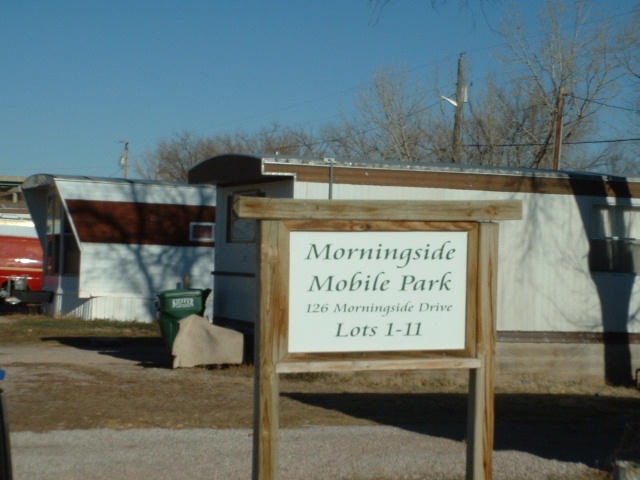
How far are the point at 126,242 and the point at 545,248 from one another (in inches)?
439

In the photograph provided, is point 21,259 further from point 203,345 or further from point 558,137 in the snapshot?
point 558,137

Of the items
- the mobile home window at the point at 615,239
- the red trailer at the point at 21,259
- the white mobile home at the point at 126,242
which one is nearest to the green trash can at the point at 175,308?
the mobile home window at the point at 615,239

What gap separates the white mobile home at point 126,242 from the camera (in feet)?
68.1

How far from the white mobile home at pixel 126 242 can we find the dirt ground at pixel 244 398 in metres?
6.28

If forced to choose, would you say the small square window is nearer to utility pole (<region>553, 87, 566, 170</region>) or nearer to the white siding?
the white siding

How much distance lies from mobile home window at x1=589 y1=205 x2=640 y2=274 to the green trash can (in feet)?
19.5

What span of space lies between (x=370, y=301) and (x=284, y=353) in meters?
0.59

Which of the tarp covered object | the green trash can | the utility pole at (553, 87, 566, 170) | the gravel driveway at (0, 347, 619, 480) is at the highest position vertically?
the utility pole at (553, 87, 566, 170)

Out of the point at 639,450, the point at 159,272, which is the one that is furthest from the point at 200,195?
the point at 639,450

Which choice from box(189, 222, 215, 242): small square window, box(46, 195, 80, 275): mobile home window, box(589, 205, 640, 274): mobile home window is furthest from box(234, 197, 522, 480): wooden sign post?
box(46, 195, 80, 275): mobile home window

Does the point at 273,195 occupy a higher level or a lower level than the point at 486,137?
lower

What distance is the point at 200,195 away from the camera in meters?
21.5

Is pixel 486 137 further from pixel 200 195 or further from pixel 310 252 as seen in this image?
pixel 310 252

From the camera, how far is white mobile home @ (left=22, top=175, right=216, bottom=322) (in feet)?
68.1
